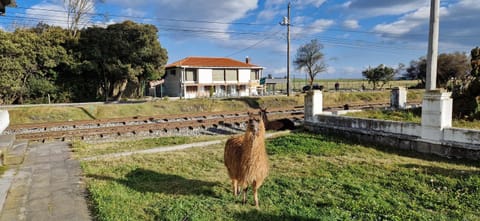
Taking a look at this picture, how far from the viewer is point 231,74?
42.3 metres

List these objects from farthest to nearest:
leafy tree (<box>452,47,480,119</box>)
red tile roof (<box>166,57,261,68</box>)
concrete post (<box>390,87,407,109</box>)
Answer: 1. red tile roof (<box>166,57,261,68</box>)
2. concrete post (<box>390,87,407,109</box>)
3. leafy tree (<box>452,47,480,119</box>)

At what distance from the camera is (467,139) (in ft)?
25.2

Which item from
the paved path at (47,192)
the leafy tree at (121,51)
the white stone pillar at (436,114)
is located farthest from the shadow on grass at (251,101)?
the paved path at (47,192)

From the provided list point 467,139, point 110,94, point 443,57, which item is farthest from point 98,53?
point 443,57

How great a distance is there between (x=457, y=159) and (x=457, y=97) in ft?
22.6

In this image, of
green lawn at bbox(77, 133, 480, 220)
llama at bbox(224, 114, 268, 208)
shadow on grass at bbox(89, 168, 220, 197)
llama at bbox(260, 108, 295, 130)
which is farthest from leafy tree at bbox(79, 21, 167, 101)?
llama at bbox(224, 114, 268, 208)

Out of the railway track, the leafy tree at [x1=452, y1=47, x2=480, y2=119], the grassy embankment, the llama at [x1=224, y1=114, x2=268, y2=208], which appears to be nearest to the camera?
the llama at [x1=224, y1=114, x2=268, y2=208]

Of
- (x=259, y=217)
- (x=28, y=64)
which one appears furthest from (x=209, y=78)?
(x=259, y=217)

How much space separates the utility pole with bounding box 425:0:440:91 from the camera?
9.27 metres

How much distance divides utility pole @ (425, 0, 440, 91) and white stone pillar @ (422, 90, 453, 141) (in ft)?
3.08

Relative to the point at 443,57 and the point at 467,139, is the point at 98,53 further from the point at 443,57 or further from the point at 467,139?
the point at 443,57

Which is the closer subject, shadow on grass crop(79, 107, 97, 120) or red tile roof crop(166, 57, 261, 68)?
shadow on grass crop(79, 107, 97, 120)

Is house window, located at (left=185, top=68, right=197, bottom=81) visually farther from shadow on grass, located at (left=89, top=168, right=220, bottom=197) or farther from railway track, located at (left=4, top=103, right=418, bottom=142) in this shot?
shadow on grass, located at (left=89, top=168, right=220, bottom=197)

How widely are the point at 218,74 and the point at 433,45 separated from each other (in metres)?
33.3
